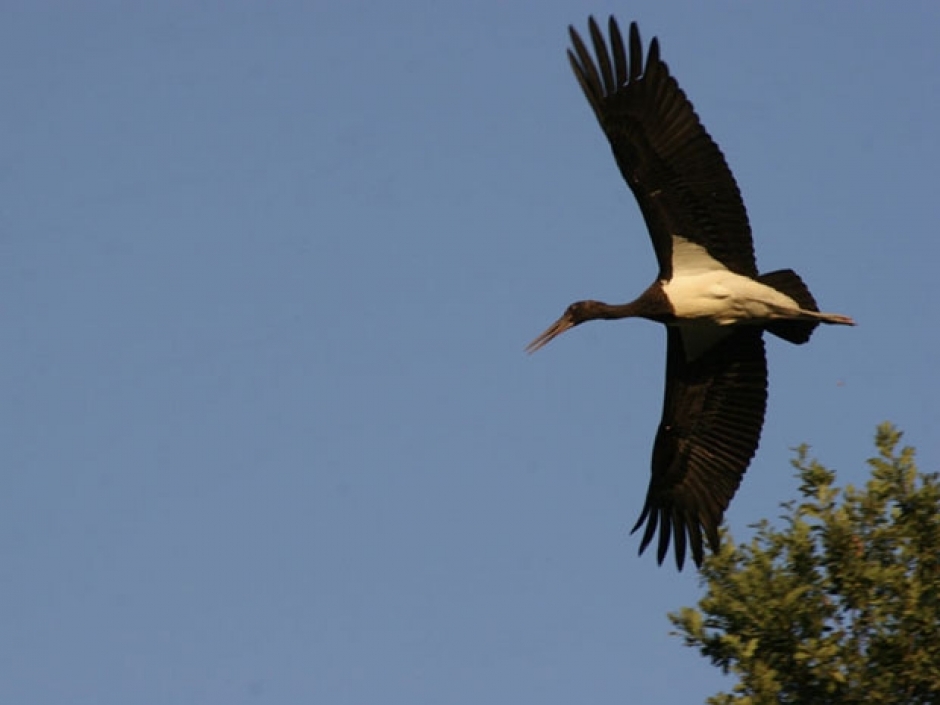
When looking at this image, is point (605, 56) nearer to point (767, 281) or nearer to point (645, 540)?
point (767, 281)

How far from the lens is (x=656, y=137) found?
34.5ft

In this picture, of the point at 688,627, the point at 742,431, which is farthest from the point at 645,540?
the point at 688,627

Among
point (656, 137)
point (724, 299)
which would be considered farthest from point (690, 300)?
point (656, 137)

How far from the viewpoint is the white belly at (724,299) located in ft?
35.6

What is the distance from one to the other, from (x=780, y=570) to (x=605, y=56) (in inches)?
132

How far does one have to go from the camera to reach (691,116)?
34.2ft

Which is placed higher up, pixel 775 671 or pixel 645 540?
pixel 645 540

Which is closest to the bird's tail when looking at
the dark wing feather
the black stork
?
the black stork

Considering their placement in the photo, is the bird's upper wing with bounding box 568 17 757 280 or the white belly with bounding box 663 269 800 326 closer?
the bird's upper wing with bounding box 568 17 757 280

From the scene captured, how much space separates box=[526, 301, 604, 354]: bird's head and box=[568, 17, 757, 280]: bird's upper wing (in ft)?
3.81

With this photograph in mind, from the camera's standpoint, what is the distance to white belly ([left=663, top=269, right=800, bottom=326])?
428 inches

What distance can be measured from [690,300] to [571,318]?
3.90ft

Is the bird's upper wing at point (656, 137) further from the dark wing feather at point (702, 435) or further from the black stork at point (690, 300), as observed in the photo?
the dark wing feather at point (702, 435)

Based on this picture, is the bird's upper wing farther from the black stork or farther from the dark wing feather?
the dark wing feather
